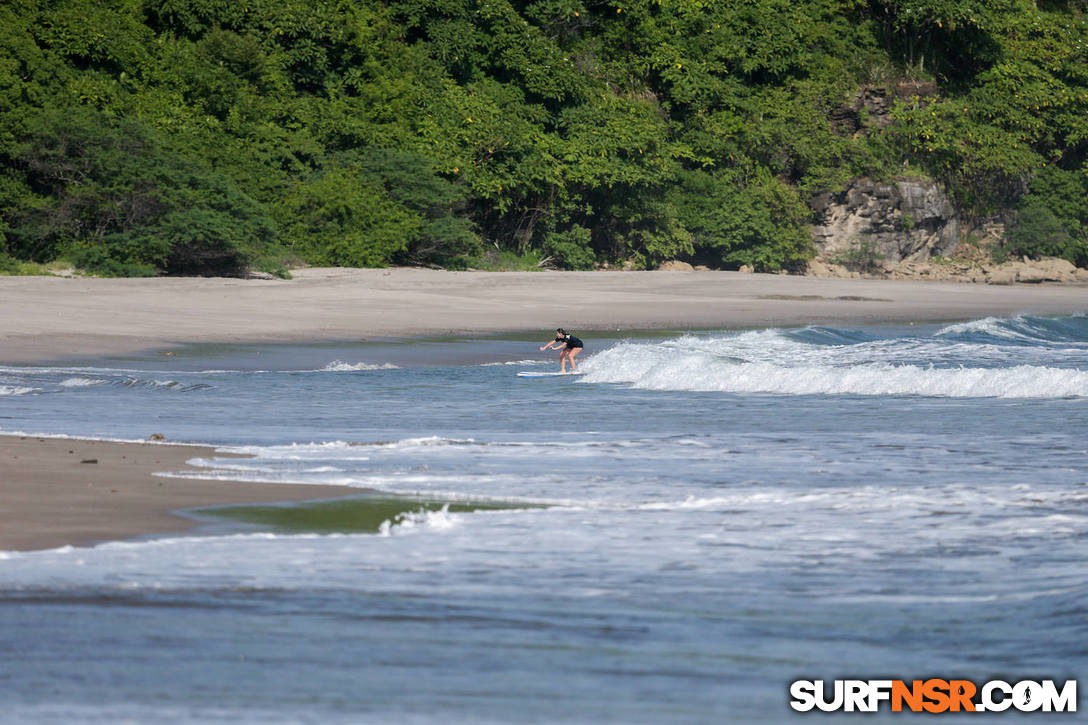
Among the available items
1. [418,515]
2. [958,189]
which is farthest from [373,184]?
[418,515]

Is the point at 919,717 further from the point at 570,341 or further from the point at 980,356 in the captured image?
the point at 980,356

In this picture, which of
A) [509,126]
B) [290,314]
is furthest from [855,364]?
[509,126]

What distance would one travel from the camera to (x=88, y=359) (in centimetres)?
1641

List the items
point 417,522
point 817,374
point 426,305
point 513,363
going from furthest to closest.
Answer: point 426,305 < point 513,363 < point 817,374 < point 417,522

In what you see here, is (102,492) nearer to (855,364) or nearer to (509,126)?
(855,364)

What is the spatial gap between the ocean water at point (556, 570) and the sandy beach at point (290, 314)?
53 cm

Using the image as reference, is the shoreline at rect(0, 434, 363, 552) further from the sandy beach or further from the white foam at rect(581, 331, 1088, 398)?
the white foam at rect(581, 331, 1088, 398)

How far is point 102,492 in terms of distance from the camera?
24.3ft

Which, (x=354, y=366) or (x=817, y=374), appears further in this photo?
(x=354, y=366)

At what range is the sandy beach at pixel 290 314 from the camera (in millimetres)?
7270

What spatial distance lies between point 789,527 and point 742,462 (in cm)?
239

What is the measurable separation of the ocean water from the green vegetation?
50.1 ft

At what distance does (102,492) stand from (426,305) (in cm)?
1797

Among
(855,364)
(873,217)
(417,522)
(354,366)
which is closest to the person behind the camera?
(417,522)
